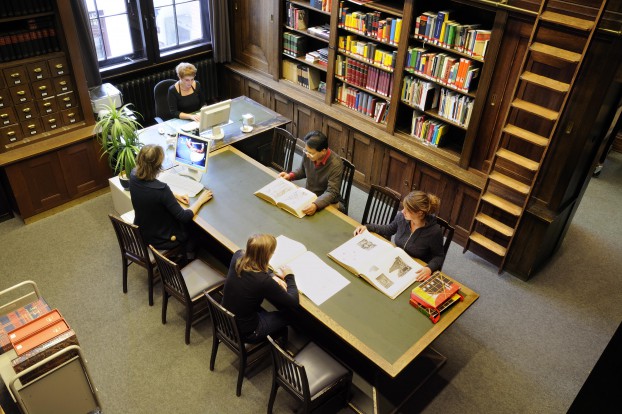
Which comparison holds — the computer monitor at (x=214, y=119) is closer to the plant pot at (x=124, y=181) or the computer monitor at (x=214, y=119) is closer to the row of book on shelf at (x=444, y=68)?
the plant pot at (x=124, y=181)

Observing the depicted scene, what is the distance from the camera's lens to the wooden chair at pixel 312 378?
319cm

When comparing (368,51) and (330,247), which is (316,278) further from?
(368,51)

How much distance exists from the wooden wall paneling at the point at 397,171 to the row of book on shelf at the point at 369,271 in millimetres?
1703

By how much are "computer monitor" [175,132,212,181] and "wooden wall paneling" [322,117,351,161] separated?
1985 mm

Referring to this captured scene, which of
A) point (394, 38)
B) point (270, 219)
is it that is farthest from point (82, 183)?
point (394, 38)

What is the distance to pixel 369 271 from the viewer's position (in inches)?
143

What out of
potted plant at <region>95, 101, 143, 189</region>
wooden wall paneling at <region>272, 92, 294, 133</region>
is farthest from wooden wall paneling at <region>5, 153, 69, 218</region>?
wooden wall paneling at <region>272, 92, 294, 133</region>

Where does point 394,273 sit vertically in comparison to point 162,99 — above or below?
below

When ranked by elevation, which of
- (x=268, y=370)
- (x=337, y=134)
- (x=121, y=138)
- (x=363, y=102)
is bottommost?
(x=268, y=370)

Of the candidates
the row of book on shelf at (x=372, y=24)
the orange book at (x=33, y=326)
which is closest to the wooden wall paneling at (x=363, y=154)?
the row of book on shelf at (x=372, y=24)

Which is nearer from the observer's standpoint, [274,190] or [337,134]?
[274,190]

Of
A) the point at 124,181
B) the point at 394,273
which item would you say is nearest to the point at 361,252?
the point at 394,273

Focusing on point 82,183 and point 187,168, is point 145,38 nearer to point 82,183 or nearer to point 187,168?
point 82,183

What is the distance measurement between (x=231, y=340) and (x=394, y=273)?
1244 mm
